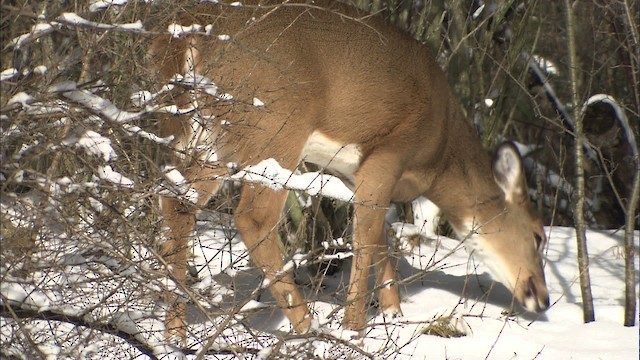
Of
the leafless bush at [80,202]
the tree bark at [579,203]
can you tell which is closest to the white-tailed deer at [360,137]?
the tree bark at [579,203]

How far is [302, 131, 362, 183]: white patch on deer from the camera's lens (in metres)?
6.99

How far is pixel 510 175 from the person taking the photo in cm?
830

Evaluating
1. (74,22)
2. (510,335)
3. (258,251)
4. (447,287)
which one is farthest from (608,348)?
(74,22)

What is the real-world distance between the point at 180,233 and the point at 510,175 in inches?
148

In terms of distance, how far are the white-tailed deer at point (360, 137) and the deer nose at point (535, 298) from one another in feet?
0.04

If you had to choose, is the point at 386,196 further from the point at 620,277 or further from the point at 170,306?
the point at 170,306

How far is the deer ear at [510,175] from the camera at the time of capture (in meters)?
8.23

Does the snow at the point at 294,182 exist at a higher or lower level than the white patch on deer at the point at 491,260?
lower

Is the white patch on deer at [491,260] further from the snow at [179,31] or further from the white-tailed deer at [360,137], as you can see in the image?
the snow at [179,31]

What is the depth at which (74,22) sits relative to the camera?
11.4 feet

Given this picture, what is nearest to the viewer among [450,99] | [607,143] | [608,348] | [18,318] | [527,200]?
[18,318]

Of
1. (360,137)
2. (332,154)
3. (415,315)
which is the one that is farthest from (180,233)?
(415,315)

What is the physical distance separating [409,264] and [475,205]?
2.84 feet

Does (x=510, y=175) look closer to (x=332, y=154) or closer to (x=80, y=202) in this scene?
(x=332, y=154)
